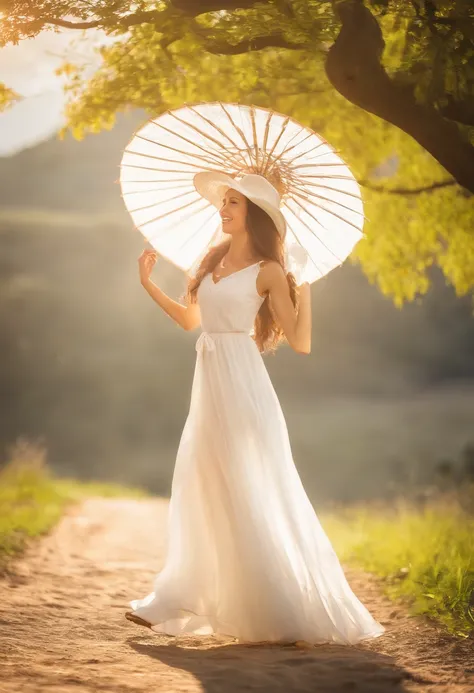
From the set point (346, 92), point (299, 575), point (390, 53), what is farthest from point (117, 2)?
point (299, 575)

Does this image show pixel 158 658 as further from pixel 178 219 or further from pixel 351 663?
pixel 178 219

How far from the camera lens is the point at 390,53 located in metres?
7.88

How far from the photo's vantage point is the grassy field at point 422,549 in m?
5.57

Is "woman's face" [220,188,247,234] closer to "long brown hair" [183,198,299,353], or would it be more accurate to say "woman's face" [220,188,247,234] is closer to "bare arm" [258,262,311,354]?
"long brown hair" [183,198,299,353]

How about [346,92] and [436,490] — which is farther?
[436,490]

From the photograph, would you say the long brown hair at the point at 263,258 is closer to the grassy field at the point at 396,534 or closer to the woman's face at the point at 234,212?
the woman's face at the point at 234,212

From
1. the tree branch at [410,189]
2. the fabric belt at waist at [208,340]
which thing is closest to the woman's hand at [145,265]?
the fabric belt at waist at [208,340]

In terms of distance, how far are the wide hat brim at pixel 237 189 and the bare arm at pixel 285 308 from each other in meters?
0.25

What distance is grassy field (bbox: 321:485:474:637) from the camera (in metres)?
5.57

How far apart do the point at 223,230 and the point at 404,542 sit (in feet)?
12.4

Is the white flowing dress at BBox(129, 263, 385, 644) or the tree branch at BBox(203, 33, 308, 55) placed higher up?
the tree branch at BBox(203, 33, 308, 55)

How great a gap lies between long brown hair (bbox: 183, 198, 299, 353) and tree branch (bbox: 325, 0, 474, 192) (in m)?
1.48

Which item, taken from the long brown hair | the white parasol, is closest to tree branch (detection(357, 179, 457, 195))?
the white parasol

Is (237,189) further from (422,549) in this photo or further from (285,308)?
(422,549)
